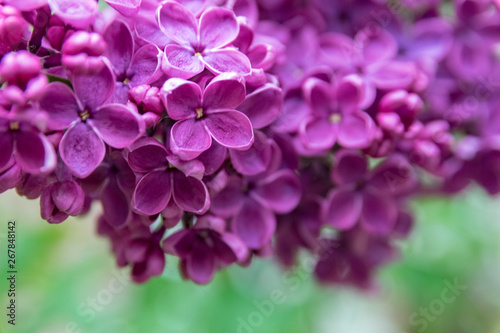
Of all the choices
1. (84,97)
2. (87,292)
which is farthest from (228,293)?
(84,97)

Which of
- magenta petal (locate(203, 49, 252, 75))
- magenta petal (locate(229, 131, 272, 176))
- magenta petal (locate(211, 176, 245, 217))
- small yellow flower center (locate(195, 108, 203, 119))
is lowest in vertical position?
magenta petal (locate(211, 176, 245, 217))

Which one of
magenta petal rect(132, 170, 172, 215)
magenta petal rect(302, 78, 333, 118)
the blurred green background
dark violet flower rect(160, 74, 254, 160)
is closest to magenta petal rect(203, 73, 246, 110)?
dark violet flower rect(160, 74, 254, 160)

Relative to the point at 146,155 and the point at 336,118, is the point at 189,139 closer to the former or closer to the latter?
the point at 146,155

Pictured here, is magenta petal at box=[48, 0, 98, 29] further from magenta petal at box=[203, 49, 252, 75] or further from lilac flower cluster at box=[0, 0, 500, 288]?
magenta petal at box=[203, 49, 252, 75]

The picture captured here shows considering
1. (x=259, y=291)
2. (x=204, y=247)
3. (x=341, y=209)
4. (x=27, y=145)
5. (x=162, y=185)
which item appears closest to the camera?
(x=27, y=145)

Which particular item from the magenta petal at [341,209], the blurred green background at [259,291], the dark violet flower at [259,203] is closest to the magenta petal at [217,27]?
the dark violet flower at [259,203]

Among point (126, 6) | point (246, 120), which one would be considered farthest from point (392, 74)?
point (126, 6)

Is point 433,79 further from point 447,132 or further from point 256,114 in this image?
point 256,114
